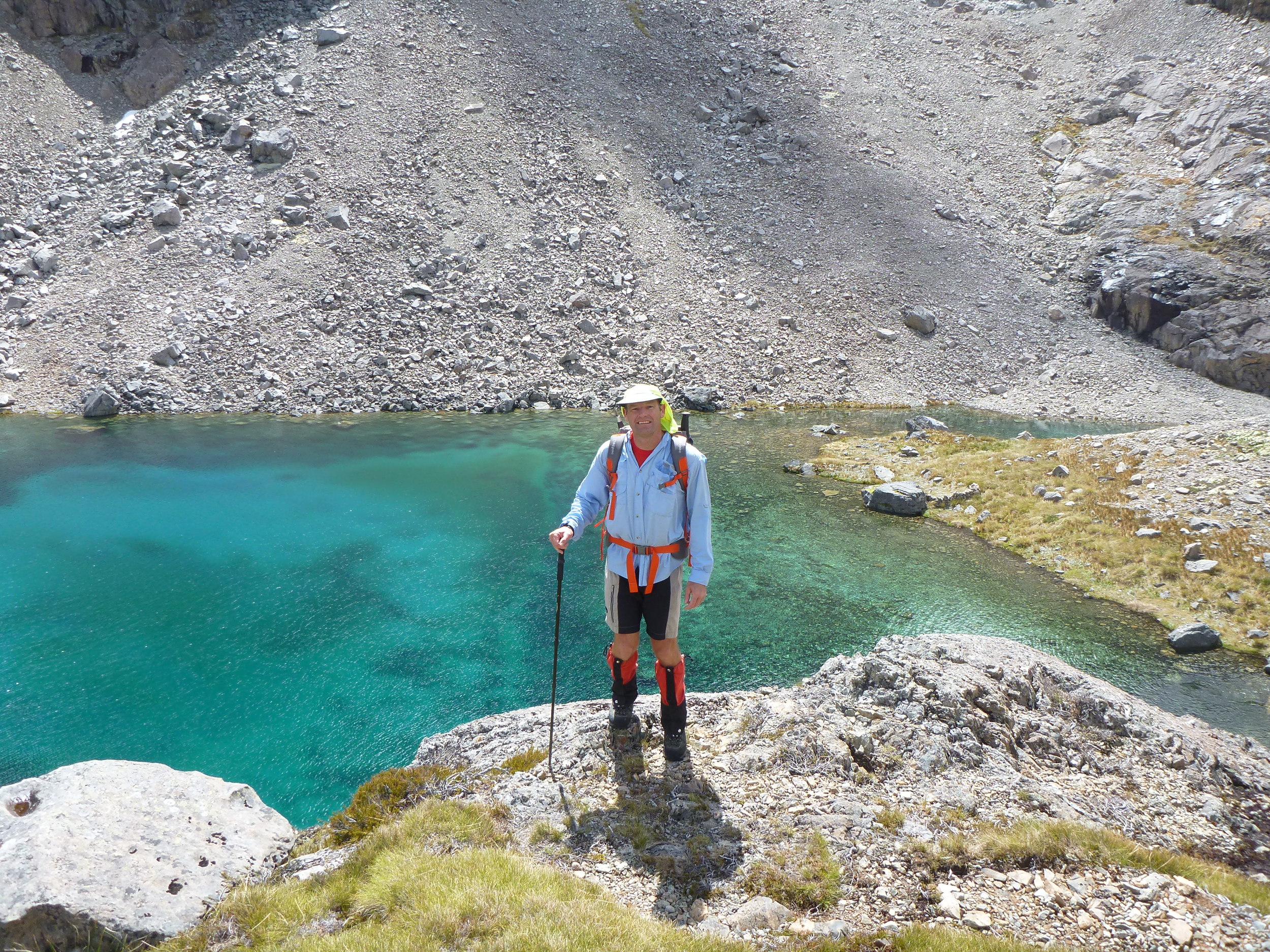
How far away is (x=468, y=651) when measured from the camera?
13.7 m

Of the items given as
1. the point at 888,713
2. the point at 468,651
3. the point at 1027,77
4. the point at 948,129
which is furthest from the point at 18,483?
the point at 1027,77

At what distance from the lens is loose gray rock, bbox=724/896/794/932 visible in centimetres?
518

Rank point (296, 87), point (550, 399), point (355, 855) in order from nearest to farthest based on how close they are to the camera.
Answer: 1. point (355, 855)
2. point (550, 399)
3. point (296, 87)

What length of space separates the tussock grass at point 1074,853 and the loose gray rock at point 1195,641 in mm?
9354

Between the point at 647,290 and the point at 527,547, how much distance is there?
1094 inches

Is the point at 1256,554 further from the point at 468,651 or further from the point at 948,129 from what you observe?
the point at 948,129

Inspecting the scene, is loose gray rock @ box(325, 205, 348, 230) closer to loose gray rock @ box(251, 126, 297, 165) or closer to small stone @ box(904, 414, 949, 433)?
loose gray rock @ box(251, 126, 297, 165)

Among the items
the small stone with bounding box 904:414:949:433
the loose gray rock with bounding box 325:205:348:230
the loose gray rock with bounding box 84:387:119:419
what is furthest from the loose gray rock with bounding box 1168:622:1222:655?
the loose gray rock with bounding box 325:205:348:230

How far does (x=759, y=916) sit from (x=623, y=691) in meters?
2.60

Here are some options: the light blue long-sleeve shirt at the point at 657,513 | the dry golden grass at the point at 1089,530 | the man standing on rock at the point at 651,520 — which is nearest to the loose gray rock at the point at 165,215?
the dry golden grass at the point at 1089,530

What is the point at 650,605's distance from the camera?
6.73 m

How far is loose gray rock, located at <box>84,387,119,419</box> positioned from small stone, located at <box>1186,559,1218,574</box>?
1621 inches

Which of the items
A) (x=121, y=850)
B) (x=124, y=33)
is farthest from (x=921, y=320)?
(x=124, y=33)

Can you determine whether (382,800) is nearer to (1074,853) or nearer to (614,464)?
(614,464)
